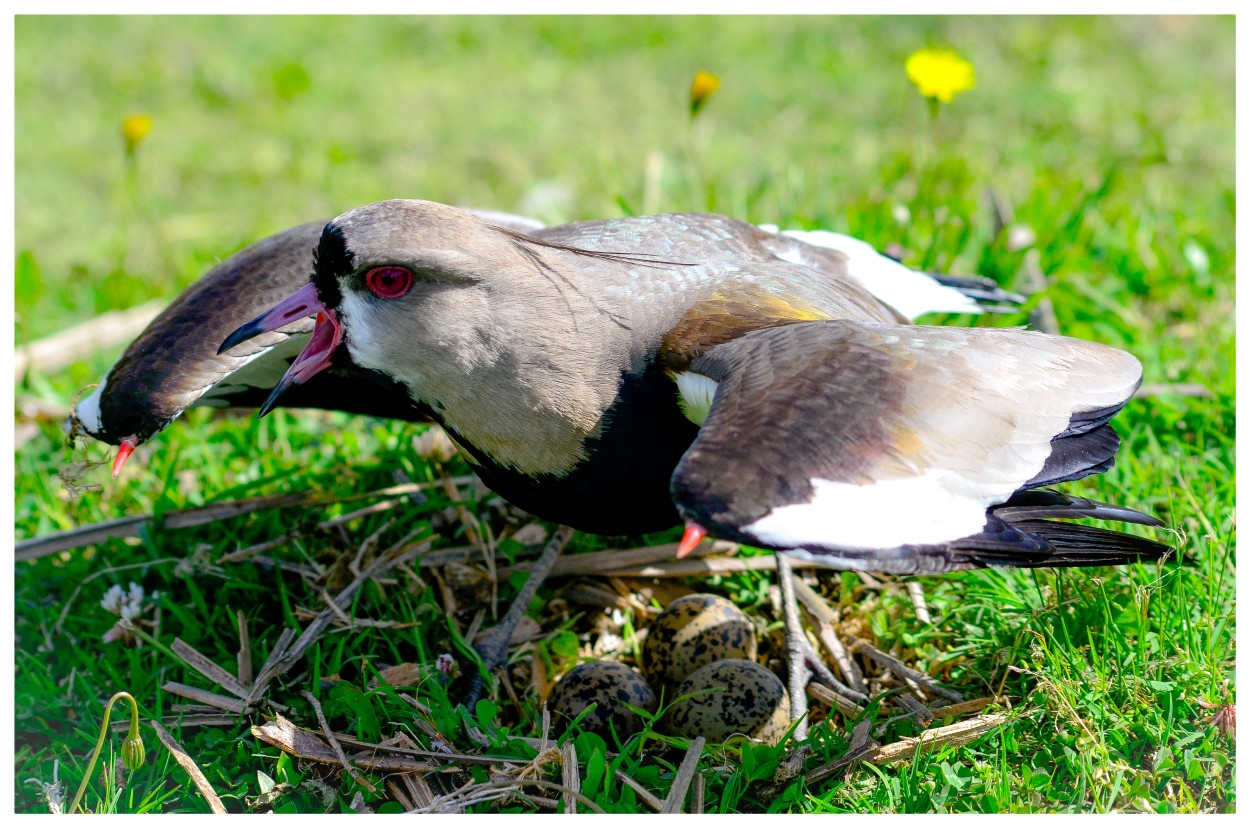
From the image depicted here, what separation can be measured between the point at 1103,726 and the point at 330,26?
19.0ft

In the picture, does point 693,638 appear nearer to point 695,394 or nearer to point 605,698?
point 605,698

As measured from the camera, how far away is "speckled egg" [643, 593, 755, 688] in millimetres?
2797

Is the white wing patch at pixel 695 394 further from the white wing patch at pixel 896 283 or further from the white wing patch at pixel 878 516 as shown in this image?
the white wing patch at pixel 896 283

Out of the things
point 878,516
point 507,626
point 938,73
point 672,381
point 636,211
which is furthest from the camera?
point 636,211

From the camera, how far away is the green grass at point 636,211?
8.51ft

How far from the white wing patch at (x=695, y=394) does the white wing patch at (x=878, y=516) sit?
39 centimetres

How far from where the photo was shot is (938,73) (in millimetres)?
3949

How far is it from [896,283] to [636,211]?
1.37 meters

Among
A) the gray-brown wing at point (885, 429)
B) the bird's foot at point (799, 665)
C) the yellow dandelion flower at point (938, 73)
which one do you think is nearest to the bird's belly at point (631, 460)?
the gray-brown wing at point (885, 429)

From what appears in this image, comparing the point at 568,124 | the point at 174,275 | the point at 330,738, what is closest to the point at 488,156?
the point at 568,124

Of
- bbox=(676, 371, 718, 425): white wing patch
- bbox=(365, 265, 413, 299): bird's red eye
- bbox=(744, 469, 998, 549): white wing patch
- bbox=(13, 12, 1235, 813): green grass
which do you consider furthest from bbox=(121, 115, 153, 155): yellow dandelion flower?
bbox=(744, 469, 998, 549): white wing patch

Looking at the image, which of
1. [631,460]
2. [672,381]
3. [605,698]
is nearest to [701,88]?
[672,381]

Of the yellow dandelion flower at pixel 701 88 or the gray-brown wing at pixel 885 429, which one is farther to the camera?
the yellow dandelion flower at pixel 701 88

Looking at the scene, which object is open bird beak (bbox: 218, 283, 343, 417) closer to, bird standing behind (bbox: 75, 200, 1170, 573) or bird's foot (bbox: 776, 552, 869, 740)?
bird standing behind (bbox: 75, 200, 1170, 573)
